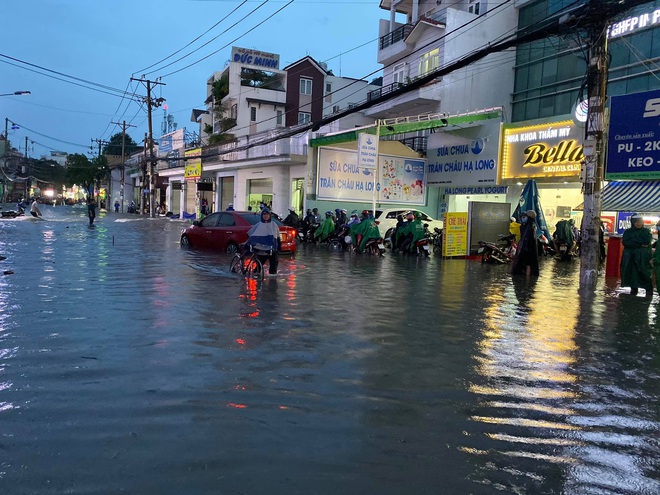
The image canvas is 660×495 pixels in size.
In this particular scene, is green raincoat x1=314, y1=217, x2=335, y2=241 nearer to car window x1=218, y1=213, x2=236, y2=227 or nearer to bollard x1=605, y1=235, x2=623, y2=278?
car window x1=218, y1=213, x2=236, y2=227

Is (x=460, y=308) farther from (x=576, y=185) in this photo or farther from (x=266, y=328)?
(x=576, y=185)

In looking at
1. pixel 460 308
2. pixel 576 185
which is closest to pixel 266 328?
pixel 460 308

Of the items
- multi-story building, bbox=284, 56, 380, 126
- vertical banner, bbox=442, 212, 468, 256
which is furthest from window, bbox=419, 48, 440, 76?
multi-story building, bbox=284, 56, 380, 126

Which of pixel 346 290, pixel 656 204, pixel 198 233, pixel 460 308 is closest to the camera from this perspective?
pixel 460 308

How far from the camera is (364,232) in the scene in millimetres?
19797

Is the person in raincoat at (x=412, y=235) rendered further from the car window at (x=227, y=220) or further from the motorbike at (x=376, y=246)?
the car window at (x=227, y=220)

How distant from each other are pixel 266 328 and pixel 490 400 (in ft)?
10.6

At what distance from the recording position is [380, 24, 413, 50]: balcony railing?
31139 mm

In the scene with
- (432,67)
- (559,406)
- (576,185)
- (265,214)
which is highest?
(432,67)

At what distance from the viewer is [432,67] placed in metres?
28.9

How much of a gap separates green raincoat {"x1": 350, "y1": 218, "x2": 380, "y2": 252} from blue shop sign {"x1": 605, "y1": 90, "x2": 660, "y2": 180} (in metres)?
7.47

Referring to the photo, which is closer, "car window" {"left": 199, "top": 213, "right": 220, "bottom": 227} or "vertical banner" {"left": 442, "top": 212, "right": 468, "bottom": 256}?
"car window" {"left": 199, "top": 213, "right": 220, "bottom": 227}

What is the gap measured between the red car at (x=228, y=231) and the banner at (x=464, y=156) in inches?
409

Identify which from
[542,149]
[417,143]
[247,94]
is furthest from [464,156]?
[247,94]
